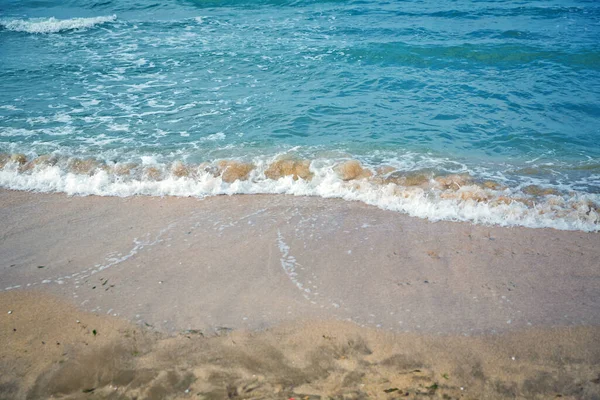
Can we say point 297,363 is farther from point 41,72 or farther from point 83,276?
point 41,72

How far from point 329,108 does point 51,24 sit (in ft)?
39.7

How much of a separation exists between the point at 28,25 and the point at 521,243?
56.6 feet

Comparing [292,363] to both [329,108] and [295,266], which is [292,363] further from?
[329,108]

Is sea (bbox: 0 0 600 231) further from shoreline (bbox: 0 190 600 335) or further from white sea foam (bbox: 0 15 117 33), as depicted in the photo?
shoreline (bbox: 0 190 600 335)

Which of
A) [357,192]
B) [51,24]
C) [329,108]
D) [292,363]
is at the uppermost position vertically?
[51,24]

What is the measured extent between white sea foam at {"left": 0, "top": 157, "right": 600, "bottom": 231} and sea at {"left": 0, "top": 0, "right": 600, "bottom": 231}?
25 millimetres

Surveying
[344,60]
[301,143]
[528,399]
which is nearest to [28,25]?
[344,60]

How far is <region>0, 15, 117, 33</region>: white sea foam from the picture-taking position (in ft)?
52.2

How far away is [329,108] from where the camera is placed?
9.50 meters

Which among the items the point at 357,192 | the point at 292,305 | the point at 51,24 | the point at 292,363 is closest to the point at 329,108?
the point at 357,192

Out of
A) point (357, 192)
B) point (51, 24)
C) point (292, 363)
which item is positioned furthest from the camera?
point (51, 24)

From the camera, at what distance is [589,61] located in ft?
37.8

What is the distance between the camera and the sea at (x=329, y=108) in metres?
6.83

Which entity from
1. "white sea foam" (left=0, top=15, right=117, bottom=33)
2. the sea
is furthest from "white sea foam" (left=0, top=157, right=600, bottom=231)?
"white sea foam" (left=0, top=15, right=117, bottom=33)
